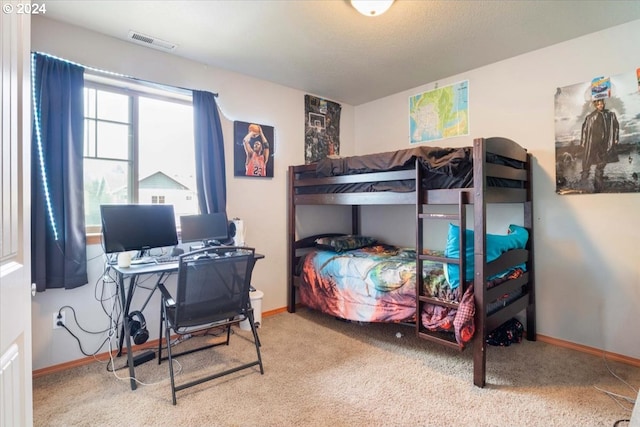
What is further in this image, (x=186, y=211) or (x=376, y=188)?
(x=186, y=211)

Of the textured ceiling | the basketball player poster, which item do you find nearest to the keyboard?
the basketball player poster

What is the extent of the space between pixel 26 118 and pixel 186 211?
2.26 metres

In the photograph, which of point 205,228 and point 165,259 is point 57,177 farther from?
point 205,228

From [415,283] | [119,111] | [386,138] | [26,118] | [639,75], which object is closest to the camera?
[26,118]

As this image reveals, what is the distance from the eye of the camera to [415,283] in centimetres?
257

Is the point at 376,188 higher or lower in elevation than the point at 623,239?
higher

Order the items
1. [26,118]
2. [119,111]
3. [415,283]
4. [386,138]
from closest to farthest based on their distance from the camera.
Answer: [26,118] → [415,283] → [119,111] → [386,138]

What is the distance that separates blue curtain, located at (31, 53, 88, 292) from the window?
0.67 feet

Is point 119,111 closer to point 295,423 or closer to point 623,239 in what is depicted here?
point 295,423

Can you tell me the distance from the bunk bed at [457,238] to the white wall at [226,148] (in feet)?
2.19

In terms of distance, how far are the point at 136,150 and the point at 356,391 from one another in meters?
2.58

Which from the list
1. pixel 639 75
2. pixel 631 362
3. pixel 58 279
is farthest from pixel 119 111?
pixel 631 362

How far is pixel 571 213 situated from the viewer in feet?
8.83

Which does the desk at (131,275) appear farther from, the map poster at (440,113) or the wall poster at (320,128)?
the map poster at (440,113)
